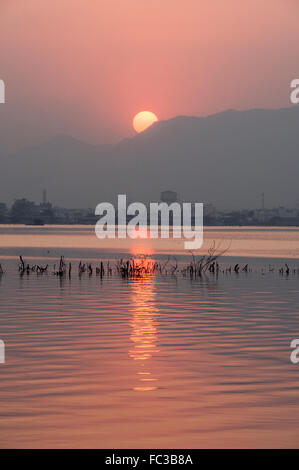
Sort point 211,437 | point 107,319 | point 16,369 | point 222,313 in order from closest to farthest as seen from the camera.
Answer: point 211,437 < point 16,369 < point 107,319 < point 222,313

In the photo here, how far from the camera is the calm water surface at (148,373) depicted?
15789 millimetres

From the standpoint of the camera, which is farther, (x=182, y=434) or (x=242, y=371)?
(x=242, y=371)

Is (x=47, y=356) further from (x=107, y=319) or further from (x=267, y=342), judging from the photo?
(x=107, y=319)

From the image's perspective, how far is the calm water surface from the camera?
15789mm

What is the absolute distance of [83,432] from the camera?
15.7m

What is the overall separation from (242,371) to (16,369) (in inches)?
220

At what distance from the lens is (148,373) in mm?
21297

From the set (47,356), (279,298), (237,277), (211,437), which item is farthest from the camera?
(237,277)

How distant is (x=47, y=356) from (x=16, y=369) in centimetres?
198

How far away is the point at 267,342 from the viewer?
2677 cm

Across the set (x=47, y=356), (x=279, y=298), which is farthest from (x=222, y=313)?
(x=47, y=356)

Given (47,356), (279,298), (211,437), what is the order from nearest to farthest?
(211,437) < (47,356) < (279,298)

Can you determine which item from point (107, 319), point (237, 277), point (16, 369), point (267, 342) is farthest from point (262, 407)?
point (237, 277)

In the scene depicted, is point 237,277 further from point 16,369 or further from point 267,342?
point 16,369
